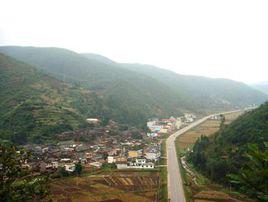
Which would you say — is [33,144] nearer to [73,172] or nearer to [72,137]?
[72,137]

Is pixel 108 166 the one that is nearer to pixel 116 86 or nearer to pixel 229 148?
pixel 229 148

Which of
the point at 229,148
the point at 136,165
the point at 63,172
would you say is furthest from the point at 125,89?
the point at 63,172

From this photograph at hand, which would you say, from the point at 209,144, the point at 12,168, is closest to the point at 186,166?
the point at 209,144

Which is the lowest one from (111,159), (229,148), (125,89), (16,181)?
(111,159)

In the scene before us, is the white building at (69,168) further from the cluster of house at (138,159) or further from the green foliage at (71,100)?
the green foliage at (71,100)

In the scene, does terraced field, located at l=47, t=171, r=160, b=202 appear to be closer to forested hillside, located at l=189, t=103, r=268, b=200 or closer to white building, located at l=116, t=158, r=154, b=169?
white building, located at l=116, t=158, r=154, b=169

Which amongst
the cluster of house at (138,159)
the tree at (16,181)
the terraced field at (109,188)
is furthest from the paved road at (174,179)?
the tree at (16,181)
